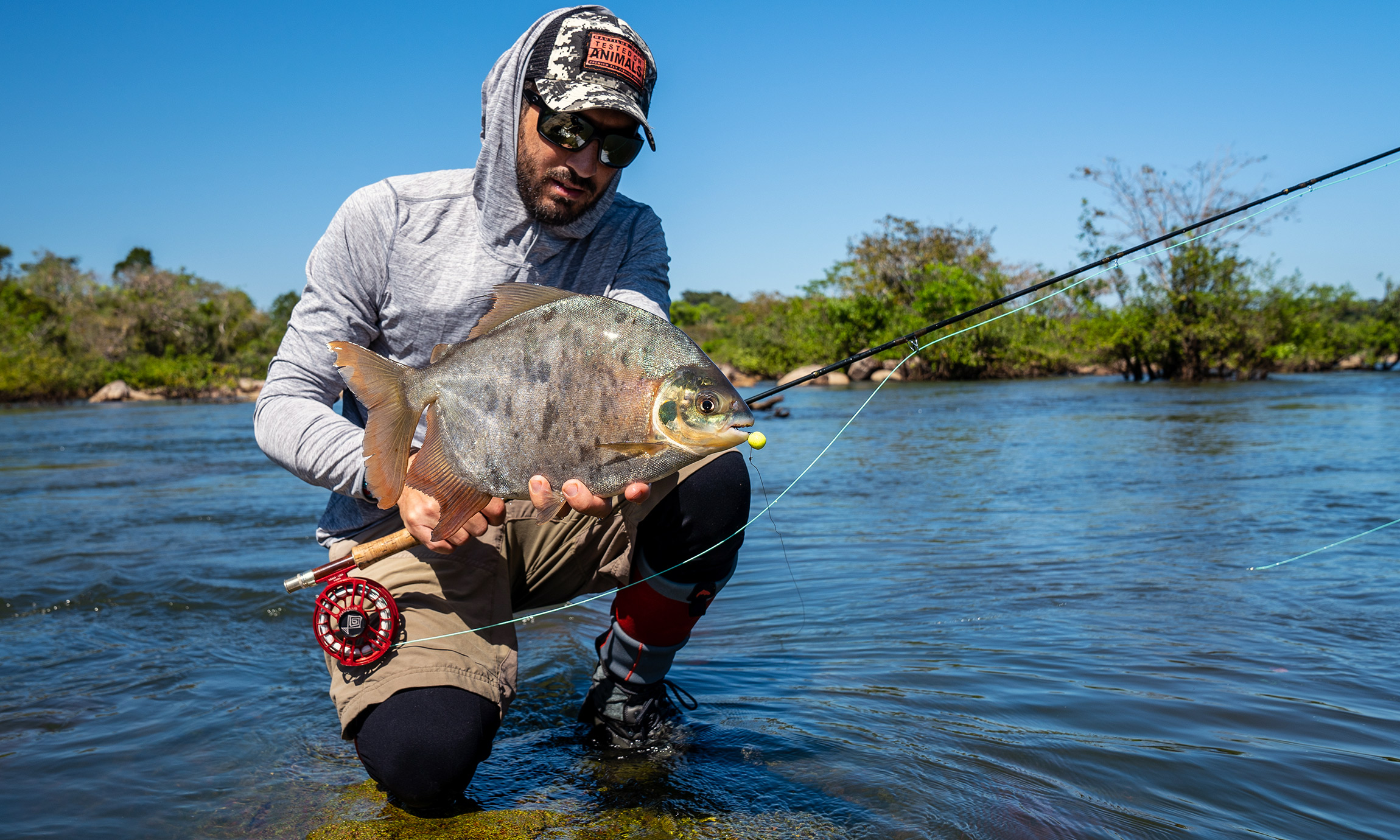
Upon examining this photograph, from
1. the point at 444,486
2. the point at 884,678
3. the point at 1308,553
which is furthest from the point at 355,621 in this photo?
the point at 1308,553

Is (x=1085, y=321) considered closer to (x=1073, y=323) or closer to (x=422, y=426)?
(x=1073, y=323)

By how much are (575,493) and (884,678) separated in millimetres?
1838

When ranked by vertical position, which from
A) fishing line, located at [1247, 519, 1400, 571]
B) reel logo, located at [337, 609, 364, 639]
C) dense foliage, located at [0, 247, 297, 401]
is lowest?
fishing line, located at [1247, 519, 1400, 571]

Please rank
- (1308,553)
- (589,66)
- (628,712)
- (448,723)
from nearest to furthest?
(448,723), (589,66), (628,712), (1308,553)

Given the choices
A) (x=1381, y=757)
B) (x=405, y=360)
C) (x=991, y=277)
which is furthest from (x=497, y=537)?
(x=991, y=277)

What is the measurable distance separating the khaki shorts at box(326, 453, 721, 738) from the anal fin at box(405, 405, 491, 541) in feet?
0.49

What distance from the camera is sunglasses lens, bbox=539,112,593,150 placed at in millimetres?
2598

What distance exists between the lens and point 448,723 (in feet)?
7.71

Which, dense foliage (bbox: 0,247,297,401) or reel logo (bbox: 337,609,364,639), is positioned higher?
dense foliage (bbox: 0,247,297,401)

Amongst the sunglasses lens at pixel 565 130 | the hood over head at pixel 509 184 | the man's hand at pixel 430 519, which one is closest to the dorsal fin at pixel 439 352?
the man's hand at pixel 430 519

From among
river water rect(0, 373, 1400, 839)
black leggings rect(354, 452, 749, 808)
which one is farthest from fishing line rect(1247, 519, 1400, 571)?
black leggings rect(354, 452, 749, 808)

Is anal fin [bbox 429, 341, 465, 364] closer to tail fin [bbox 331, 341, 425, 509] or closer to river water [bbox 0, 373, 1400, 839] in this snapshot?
tail fin [bbox 331, 341, 425, 509]

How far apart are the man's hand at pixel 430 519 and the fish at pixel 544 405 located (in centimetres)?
2

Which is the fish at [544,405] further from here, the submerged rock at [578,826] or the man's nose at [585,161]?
the submerged rock at [578,826]
